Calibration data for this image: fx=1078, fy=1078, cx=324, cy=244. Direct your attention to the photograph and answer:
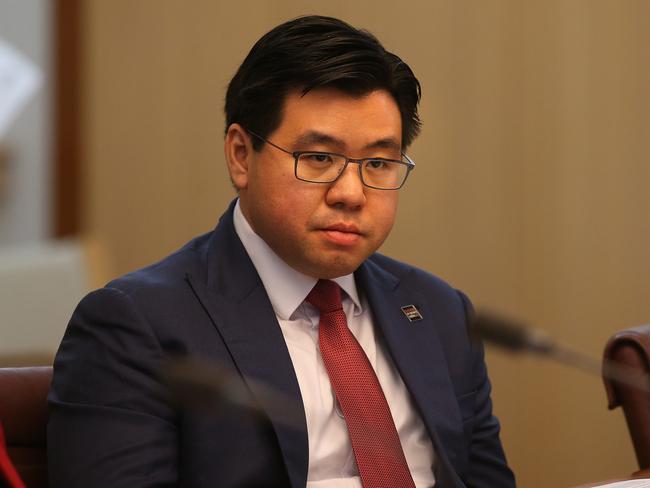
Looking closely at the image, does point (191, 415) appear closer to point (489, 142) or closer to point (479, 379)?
point (479, 379)

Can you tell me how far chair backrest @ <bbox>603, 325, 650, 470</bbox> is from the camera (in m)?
2.00

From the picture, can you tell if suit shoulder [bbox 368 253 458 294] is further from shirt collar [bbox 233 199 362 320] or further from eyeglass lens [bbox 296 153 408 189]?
eyeglass lens [bbox 296 153 408 189]

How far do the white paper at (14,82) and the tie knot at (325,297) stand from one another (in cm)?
290

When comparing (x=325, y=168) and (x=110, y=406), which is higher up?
(x=325, y=168)

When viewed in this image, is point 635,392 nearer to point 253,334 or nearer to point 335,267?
point 335,267

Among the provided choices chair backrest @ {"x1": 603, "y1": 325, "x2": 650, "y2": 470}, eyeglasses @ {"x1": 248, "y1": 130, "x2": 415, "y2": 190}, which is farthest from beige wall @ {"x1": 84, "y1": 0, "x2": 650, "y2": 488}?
eyeglasses @ {"x1": 248, "y1": 130, "x2": 415, "y2": 190}

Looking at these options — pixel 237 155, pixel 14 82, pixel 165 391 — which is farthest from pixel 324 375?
pixel 14 82

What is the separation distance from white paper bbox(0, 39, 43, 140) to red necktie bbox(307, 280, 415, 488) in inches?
115

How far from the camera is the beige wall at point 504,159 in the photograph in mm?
3893

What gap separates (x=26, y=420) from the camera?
171cm

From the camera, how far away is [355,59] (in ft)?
5.96

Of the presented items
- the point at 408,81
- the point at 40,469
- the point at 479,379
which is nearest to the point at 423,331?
the point at 479,379

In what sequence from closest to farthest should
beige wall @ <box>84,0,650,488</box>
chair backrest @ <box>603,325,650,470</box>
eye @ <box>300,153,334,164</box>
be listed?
eye @ <box>300,153,334,164</box>
chair backrest @ <box>603,325,650,470</box>
beige wall @ <box>84,0,650,488</box>

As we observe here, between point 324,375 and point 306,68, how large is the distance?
1.69ft
